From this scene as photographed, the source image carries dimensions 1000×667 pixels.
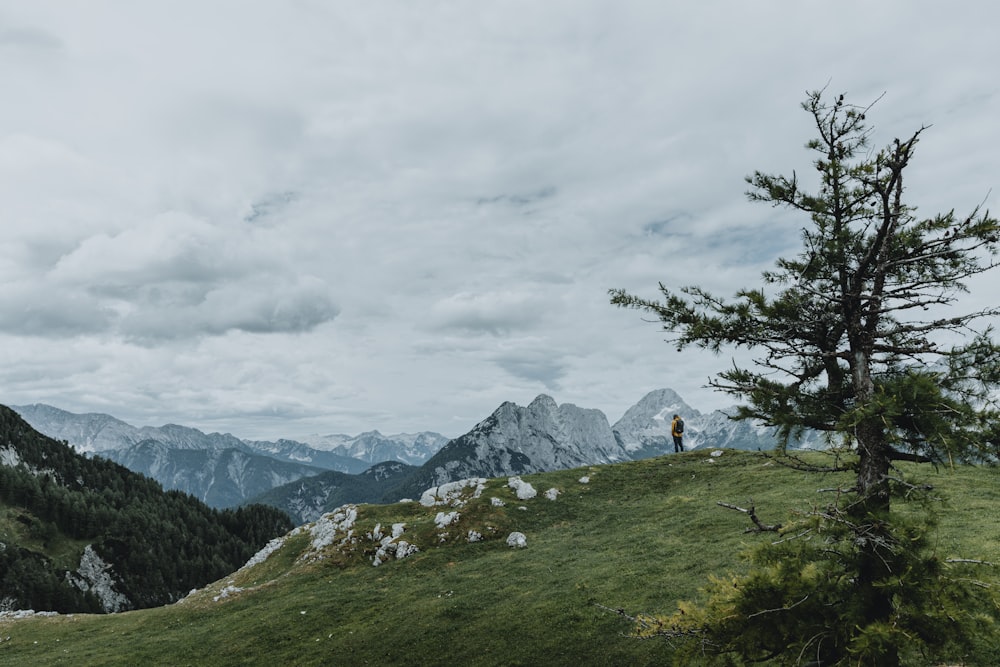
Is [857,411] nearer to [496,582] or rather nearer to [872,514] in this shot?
[872,514]

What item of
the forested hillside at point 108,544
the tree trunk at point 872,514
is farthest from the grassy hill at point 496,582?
the forested hillside at point 108,544

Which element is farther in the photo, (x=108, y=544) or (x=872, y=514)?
(x=108, y=544)

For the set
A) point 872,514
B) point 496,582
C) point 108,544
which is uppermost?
point 872,514

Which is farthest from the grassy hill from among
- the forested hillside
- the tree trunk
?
the forested hillside

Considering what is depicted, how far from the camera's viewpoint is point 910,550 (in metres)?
10.4

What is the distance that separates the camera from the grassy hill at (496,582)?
2336cm

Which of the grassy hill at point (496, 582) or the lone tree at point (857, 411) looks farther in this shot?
the grassy hill at point (496, 582)

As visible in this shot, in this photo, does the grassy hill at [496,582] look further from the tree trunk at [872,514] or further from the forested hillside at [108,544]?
the forested hillside at [108,544]

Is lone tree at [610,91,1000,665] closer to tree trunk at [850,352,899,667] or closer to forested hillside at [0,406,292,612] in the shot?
tree trunk at [850,352,899,667]

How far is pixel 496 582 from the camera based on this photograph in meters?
31.3

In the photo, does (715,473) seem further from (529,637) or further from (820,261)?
(820,261)

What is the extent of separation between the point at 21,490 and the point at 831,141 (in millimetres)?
245069

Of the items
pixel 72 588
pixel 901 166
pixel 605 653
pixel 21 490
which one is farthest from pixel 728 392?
pixel 21 490

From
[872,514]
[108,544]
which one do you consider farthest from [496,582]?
[108,544]
